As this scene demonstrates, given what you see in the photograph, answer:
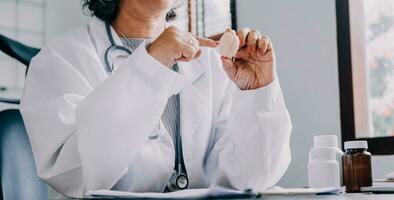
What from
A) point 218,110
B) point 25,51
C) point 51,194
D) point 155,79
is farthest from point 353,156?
point 25,51

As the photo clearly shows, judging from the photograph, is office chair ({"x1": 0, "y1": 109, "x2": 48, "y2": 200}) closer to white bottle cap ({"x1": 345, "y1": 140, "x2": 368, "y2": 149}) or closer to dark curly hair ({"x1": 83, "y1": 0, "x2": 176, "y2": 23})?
dark curly hair ({"x1": 83, "y1": 0, "x2": 176, "y2": 23})

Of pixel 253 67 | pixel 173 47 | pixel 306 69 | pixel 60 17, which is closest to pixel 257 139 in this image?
pixel 253 67

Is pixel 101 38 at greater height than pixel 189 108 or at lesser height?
greater

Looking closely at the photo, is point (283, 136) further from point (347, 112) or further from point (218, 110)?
point (347, 112)

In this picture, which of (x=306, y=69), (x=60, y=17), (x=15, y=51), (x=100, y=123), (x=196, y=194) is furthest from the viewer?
(x=60, y=17)

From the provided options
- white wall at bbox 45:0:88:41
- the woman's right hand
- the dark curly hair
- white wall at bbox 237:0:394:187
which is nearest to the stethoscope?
the dark curly hair

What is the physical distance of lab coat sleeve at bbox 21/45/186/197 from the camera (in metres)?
0.87

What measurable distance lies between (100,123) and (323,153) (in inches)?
17.4

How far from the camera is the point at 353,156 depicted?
1.04 m

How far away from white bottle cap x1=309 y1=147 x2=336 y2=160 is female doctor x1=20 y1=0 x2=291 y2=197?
7cm

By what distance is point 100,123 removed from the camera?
2.84ft

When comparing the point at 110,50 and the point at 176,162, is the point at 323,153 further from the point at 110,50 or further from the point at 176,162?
the point at 110,50

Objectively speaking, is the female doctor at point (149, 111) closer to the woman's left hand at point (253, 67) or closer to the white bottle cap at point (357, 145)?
the woman's left hand at point (253, 67)

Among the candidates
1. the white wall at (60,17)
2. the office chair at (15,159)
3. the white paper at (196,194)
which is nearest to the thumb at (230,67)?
the white paper at (196,194)
